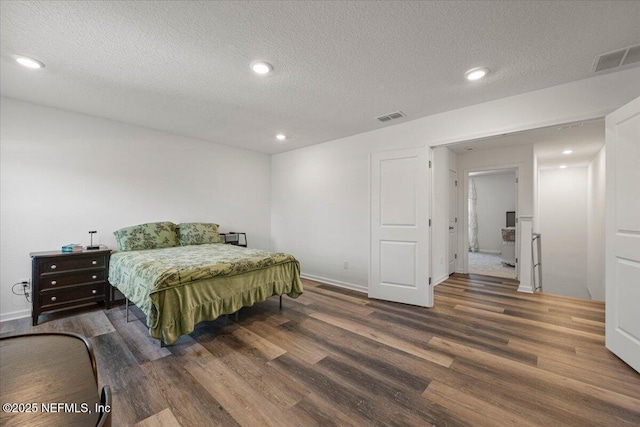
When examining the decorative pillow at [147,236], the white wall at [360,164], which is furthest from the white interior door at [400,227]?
the decorative pillow at [147,236]

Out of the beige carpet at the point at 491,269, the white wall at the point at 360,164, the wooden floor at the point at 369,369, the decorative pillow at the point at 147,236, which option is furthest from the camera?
the beige carpet at the point at 491,269

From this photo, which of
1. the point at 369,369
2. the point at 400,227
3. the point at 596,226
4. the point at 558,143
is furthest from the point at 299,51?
the point at 596,226

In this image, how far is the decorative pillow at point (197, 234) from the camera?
13.3ft

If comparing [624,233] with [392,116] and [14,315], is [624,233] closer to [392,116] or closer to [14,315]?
[392,116]

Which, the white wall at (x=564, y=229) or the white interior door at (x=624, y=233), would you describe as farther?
the white wall at (x=564, y=229)

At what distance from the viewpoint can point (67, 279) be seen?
299 cm

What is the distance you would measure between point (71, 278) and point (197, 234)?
151 cm

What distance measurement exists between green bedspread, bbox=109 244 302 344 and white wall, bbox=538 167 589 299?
6.13 m

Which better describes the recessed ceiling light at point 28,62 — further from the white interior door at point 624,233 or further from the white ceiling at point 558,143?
the white interior door at point 624,233

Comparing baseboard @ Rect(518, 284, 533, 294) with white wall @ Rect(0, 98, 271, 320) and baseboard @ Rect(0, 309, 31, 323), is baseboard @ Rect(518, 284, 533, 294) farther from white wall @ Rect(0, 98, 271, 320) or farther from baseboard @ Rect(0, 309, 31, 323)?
baseboard @ Rect(0, 309, 31, 323)

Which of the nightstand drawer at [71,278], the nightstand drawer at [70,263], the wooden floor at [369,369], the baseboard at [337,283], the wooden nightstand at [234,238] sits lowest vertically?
the wooden floor at [369,369]

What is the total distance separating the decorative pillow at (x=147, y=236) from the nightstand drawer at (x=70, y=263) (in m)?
0.28

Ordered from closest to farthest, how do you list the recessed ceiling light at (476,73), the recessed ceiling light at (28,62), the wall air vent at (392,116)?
the recessed ceiling light at (28,62)
the recessed ceiling light at (476,73)
the wall air vent at (392,116)

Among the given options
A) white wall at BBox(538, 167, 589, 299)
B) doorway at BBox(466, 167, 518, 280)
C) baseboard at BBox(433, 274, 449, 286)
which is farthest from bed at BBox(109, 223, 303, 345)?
doorway at BBox(466, 167, 518, 280)
